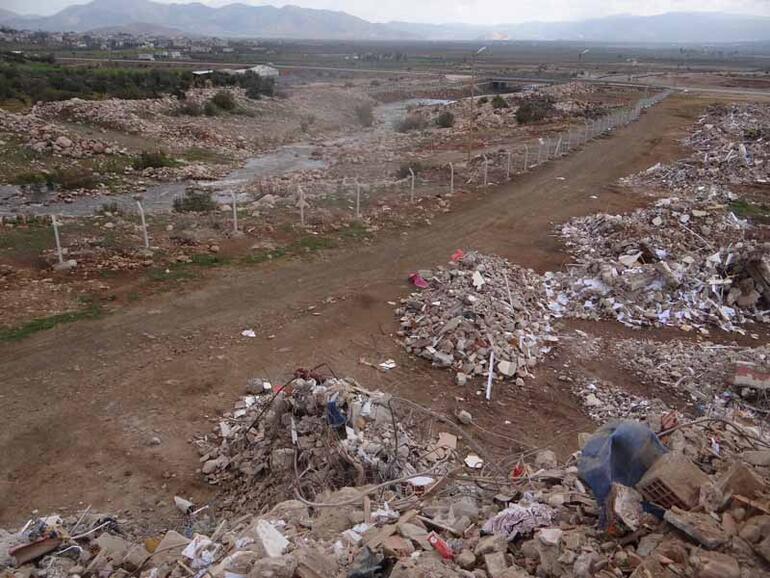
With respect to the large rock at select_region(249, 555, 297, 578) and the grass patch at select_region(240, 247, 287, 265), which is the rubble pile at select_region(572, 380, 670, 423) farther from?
the grass patch at select_region(240, 247, 287, 265)

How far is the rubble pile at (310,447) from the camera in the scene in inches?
236

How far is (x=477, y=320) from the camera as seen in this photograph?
9.52 meters

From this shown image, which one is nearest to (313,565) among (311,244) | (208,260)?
(208,260)

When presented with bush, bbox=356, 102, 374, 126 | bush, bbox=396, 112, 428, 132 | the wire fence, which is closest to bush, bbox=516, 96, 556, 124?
the wire fence

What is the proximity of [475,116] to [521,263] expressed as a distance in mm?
25948

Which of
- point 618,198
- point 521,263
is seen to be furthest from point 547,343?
point 618,198

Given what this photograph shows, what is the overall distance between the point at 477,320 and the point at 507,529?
5.28 m

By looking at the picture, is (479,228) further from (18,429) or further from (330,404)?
(18,429)

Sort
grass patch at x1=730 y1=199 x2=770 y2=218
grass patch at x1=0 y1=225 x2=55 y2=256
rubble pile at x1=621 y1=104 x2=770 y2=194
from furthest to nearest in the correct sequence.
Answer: rubble pile at x1=621 y1=104 x2=770 y2=194
grass patch at x1=730 y1=199 x2=770 y2=218
grass patch at x1=0 y1=225 x2=55 y2=256

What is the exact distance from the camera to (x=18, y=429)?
6.94m

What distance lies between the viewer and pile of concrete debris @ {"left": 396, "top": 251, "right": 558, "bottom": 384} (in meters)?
8.95

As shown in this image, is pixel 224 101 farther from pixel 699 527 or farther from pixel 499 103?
pixel 699 527

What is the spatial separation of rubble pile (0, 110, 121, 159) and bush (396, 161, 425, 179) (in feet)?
38.3

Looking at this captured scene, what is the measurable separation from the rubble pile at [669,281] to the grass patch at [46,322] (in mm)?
8382
